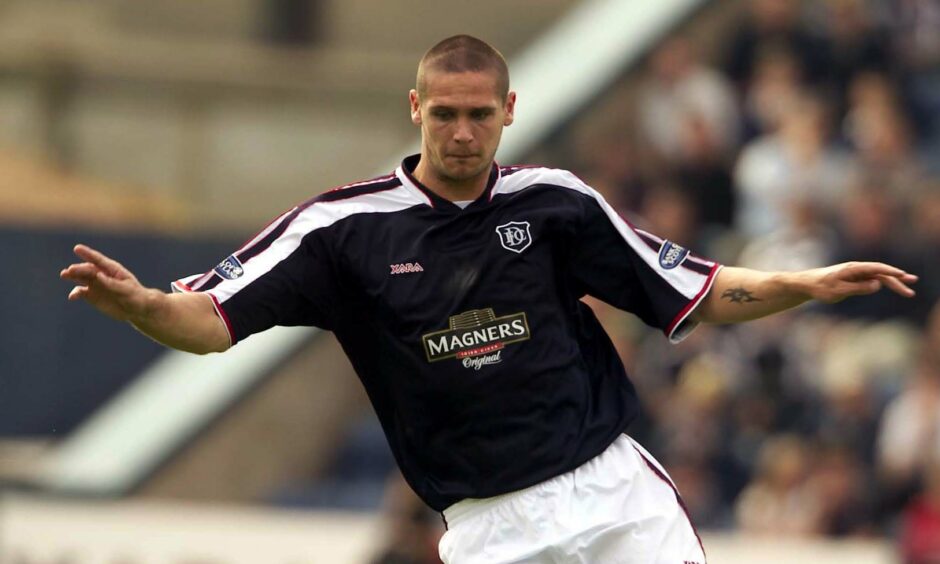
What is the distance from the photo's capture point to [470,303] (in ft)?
19.2

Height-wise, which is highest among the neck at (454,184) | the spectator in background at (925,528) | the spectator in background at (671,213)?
the spectator in background at (671,213)

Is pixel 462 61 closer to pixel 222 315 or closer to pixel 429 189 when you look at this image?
pixel 429 189

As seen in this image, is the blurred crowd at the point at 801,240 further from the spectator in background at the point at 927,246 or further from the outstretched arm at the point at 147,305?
the outstretched arm at the point at 147,305

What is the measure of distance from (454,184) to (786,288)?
111cm

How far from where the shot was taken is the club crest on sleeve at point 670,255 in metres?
6.14

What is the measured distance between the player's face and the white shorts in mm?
1043

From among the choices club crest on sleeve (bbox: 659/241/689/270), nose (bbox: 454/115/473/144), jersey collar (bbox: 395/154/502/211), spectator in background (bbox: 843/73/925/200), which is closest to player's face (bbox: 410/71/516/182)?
nose (bbox: 454/115/473/144)

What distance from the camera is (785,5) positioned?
13.7 meters

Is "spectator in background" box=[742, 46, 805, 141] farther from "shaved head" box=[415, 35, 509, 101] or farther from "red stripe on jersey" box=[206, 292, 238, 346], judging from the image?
"red stripe on jersey" box=[206, 292, 238, 346]

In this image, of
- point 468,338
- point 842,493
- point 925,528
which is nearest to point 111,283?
point 468,338

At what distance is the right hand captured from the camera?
17.4ft

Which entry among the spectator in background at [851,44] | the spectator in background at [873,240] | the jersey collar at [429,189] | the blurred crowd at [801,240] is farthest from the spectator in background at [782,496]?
the jersey collar at [429,189]

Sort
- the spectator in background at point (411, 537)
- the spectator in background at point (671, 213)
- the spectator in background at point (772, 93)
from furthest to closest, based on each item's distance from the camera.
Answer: the spectator in background at point (772, 93) → the spectator in background at point (671, 213) → the spectator in background at point (411, 537)

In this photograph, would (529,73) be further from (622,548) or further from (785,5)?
(622,548)
